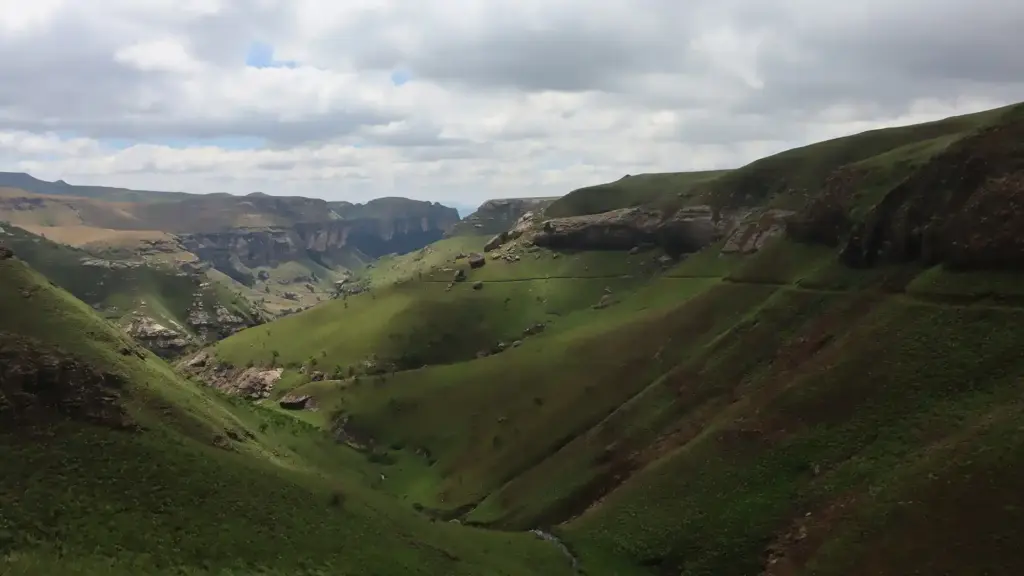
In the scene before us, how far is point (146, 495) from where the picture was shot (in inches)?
2137

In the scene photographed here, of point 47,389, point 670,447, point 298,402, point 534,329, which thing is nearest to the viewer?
point 47,389

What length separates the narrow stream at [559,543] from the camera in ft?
229

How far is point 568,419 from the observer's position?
11594 cm

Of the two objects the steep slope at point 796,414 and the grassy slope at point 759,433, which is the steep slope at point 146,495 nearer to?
the grassy slope at point 759,433

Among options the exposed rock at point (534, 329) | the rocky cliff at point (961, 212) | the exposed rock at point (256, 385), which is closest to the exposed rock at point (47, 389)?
the rocky cliff at point (961, 212)

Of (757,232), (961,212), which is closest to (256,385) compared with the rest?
(757,232)

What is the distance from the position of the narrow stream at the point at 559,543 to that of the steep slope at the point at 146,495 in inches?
43.8

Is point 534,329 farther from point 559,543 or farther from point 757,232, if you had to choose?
point 559,543

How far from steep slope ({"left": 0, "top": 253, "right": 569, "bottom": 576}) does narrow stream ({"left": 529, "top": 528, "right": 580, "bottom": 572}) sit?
3.65ft

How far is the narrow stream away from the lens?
6980cm

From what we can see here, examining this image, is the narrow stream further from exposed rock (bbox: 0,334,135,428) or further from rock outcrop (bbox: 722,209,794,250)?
rock outcrop (bbox: 722,209,794,250)

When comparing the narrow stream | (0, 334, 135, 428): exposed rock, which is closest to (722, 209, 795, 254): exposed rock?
the narrow stream

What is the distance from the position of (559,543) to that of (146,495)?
1631 inches

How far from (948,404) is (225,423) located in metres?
78.6
